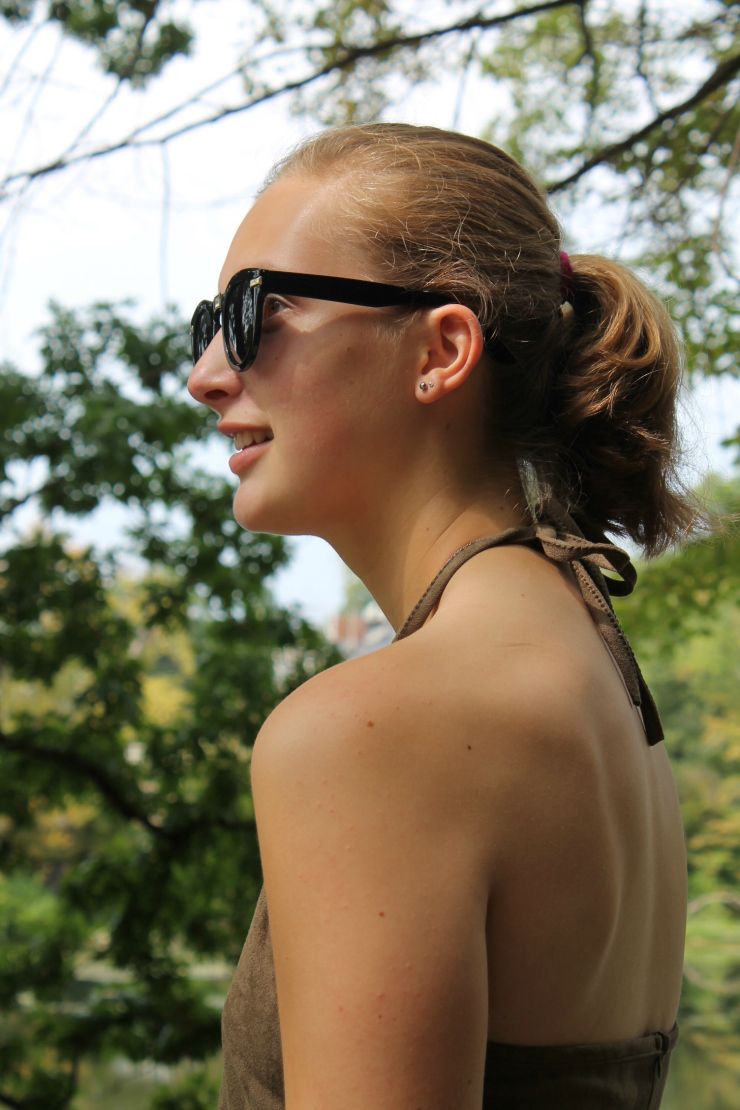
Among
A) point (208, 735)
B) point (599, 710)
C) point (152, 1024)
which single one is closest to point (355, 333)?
point (599, 710)

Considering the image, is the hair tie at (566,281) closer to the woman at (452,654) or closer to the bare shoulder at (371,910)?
the woman at (452,654)

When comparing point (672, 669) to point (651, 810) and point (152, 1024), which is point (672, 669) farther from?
point (651, 810)

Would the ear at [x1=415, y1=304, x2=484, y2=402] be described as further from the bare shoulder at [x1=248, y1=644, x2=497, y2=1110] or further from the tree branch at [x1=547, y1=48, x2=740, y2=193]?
the tree branch at [x1=547, y1=48, x2=740, y2=193]

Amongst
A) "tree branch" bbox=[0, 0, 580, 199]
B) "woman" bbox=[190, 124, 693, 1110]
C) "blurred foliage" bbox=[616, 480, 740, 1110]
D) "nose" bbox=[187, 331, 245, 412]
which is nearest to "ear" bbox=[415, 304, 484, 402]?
"woman" bbox=[190, 124, 693, 1110]

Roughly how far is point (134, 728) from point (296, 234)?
13.8 feet

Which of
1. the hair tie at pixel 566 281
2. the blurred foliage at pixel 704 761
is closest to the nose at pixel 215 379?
the hair tie at pixel 566 281

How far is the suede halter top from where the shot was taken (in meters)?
0.79

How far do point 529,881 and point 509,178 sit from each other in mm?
932

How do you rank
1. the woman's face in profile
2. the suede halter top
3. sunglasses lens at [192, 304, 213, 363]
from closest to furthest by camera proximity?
the suede halter top, the woman's face in profile, sunglasses lens at [192, 304, 213, 363]

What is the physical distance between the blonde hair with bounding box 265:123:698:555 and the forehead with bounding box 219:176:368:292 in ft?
0.07

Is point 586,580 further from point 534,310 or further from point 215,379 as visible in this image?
point 215,379

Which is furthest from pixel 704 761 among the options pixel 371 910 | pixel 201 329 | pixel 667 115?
pixel 371 910

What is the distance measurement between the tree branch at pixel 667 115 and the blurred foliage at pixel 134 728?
6.77 ft

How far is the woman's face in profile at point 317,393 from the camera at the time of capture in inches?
42.6
